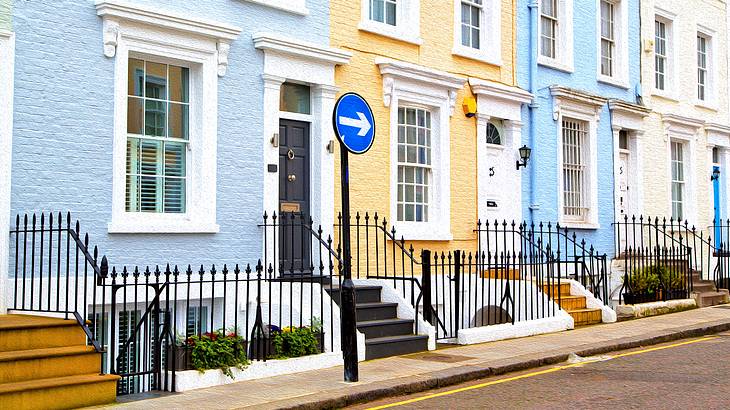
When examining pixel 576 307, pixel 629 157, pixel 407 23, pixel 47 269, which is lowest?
pixel 576 307

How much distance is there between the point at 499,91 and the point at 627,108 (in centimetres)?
467

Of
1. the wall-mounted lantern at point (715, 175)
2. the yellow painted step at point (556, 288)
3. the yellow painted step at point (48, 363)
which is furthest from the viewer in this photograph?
the wall-mounted lantern at point (715, 175)

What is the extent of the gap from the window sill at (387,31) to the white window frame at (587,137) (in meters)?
4.04

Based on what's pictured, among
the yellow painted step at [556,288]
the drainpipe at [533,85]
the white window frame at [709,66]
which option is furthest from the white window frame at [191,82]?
the white window frame at [709,66]

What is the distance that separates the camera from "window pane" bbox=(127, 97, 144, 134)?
11.7 m

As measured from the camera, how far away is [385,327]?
12.5m

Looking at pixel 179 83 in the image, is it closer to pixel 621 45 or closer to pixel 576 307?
pixel 576 307

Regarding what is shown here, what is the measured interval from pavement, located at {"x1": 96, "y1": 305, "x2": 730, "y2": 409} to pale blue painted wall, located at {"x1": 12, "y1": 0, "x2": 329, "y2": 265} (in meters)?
2.51

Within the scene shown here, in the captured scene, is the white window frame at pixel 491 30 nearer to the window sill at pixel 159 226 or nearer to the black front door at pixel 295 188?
the black front door at pixel 295 188

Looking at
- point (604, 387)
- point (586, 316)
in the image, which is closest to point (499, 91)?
point (586, 316)

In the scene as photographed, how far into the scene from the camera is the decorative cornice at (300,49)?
13.0 m

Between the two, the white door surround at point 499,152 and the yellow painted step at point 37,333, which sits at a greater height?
the white door surround at point 499,152

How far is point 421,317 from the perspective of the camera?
509 inches

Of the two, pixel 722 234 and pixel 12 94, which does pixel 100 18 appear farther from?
pixel 722 234
